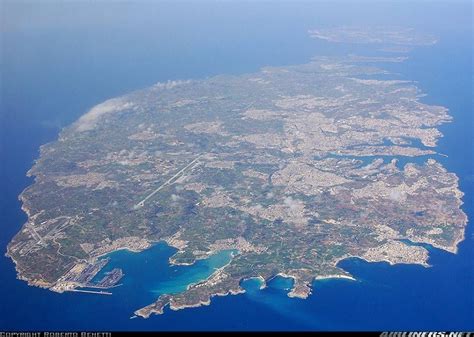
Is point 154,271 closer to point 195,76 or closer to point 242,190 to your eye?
point 242,190

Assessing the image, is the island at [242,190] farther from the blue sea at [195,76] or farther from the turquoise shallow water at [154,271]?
the blue sea at [195,76]

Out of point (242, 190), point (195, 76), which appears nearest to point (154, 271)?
point (242, 190)

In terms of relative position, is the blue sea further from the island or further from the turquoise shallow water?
the island

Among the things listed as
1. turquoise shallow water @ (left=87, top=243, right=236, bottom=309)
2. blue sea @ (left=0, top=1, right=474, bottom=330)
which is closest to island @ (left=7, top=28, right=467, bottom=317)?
turquoise shallow water @ (left=87, top=243, right=236, bottom=309)

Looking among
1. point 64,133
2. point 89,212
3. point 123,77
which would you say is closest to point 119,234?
point 89,212

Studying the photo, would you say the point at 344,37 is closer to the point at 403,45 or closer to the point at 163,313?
the point at 403,45
